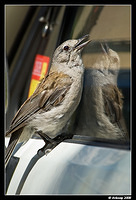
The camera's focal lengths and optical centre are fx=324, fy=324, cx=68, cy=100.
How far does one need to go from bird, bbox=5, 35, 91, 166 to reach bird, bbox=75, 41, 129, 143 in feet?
0.22

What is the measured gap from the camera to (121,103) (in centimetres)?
179

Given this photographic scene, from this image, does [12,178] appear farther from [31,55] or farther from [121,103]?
[31,55]

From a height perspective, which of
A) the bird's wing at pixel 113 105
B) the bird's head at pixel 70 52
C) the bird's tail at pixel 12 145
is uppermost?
the bird's head at pixel 70 52

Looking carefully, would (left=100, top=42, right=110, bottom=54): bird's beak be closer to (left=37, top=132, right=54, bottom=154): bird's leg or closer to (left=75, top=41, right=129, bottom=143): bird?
(left=75, top=41, right=129, bottom=143): bird

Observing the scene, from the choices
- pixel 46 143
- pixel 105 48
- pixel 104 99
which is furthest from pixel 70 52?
pixel 46 143

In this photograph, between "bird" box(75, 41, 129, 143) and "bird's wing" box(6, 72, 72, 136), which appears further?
"bird's wing" box(6, 72, 72, 136)

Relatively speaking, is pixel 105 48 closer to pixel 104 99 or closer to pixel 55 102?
pixel 104 99

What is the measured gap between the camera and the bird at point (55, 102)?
1775 millimetres

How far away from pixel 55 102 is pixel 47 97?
6 centimetres

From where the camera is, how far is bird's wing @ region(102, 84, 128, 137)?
1.74m

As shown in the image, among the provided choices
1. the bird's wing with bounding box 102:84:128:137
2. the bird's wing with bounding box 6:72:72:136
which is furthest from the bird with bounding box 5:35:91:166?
the bird's wing with bounding box 102:84:128:137

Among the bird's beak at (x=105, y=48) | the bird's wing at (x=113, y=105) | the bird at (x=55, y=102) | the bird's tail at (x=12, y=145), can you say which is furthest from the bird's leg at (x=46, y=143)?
the bird's beak at (x=105, y=48)

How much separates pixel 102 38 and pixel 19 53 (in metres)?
2.15

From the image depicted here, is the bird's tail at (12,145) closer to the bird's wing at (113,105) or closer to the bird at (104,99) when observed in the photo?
the bird at (104,99)
